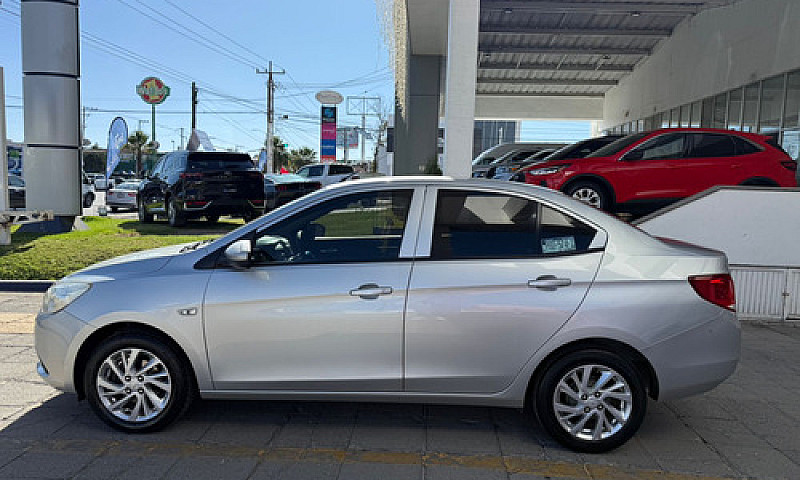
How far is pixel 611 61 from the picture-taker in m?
24.9

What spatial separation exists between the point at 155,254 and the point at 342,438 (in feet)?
5.99

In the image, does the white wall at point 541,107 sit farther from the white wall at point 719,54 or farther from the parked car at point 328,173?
the parked car at point 328,173

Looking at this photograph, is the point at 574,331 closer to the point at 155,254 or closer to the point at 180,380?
the point at 180,380

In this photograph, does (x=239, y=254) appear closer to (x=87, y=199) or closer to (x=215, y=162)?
(x=215, y=162)

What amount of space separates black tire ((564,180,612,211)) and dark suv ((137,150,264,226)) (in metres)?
8.03

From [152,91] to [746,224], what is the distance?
46203mm

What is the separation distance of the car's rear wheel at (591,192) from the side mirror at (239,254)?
270 inches

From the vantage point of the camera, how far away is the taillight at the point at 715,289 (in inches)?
145

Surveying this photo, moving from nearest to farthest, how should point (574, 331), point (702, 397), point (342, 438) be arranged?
1. point (574, 331)
2. point (342, 438)
3. point (702, 397)

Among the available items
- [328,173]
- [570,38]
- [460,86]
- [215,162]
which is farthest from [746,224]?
[328,173]

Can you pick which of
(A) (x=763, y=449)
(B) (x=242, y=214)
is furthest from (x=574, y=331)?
(B) (x=242, y=214)

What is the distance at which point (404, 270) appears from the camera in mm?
3691

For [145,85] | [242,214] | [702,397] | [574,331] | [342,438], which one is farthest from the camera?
[145,85]

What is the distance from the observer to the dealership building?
11.6 meters
